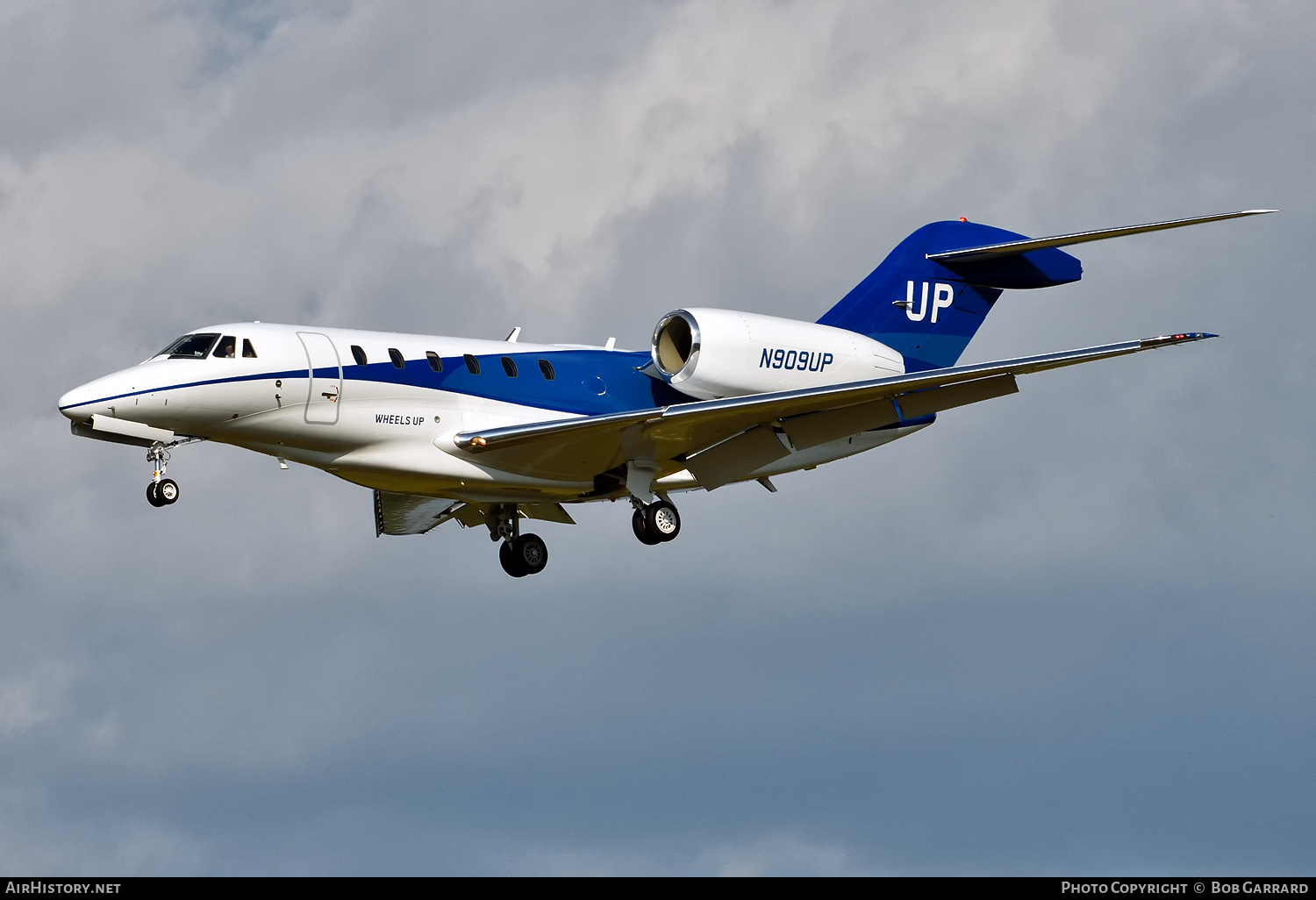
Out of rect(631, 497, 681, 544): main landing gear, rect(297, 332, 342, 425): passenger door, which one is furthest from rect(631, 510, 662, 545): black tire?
rect(297, 332, 342, 425): passenger door

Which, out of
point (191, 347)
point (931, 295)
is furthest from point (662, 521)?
point (191, 347)

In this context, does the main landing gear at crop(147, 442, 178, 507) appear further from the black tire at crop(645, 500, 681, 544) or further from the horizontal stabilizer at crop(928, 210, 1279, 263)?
the horizontal stabilizer at crop(928, 210, 1279, 263)

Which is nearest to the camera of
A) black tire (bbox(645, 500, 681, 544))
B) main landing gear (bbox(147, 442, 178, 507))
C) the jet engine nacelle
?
main landing gear (bbox(147, 442, 178, 507))

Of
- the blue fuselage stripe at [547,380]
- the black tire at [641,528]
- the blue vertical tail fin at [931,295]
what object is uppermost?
the blue vertical tail fin at [931,295]

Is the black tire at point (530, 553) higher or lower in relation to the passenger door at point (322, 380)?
lower

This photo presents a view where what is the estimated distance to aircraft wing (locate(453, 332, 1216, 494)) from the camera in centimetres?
2739

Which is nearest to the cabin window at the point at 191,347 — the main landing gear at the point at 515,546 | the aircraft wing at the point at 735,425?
the aircraft wing at the point at 735,425

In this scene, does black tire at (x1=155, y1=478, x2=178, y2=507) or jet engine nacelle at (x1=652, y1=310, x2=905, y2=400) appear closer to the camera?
black tire at (x1=155, y1=478, x2=178, y2=507)

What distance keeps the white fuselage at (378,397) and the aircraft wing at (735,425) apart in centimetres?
45

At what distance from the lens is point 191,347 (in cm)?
2616

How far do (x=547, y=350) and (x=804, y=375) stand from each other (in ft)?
14.2

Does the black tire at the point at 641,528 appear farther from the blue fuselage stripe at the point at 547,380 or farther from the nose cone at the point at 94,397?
the nose cone at the point at 94,397

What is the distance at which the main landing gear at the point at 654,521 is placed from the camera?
29.3m

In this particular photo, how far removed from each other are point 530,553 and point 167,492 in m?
8.24
